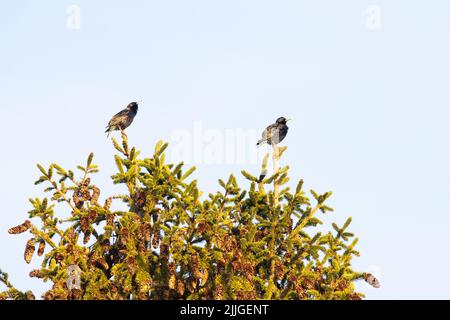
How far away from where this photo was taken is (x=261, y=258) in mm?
17453

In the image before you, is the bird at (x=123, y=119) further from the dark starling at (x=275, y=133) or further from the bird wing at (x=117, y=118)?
the dark starling at (x=275, y=133)

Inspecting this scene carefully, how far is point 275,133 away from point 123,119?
12.3ft

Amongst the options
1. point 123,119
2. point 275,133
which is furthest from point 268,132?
point 123,119

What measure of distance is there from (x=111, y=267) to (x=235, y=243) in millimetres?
2571

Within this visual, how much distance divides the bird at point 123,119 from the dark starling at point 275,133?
320cm

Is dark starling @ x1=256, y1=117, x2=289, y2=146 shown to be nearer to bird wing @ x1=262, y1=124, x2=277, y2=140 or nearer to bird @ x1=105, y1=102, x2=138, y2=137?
bird wing @ x1=262, y1=124, x2=277, y2=140

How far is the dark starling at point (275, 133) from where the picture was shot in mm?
22062

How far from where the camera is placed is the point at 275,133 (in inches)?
871

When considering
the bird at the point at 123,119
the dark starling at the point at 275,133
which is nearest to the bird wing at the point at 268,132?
the dark starling at the point at 275,133

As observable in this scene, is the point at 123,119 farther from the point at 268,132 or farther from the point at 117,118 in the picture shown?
the point at 268,132

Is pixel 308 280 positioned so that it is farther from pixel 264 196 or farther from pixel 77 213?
pixel 77 213

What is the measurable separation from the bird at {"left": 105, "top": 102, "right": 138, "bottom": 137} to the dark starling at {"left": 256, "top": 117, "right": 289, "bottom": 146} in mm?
3196
